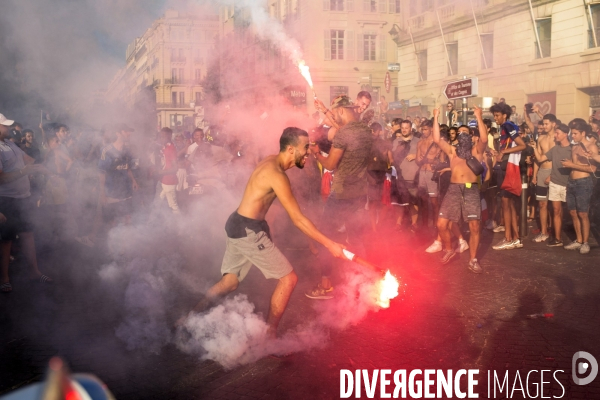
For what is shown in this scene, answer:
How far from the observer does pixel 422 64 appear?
2702 cm

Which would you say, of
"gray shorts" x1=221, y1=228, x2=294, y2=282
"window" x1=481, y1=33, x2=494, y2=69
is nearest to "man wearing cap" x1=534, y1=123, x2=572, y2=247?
"gray shorts" x1=221, y1=228, x2=294, y2=282

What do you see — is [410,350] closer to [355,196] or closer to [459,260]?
[355,196]

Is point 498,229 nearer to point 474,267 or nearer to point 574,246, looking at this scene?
point 574,246

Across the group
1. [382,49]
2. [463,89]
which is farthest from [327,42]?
[463,89]

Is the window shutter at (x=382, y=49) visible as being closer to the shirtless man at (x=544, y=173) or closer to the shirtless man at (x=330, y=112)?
the shirtless man at (x=544, y=173)

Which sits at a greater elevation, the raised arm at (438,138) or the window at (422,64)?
the window at (422,64)

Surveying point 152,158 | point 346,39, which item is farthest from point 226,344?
point 346,39

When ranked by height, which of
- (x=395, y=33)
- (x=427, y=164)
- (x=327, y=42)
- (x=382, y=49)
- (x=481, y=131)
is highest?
(x=395, y=33)

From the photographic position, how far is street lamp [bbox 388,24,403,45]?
28177mm

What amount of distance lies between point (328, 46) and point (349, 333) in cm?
2326

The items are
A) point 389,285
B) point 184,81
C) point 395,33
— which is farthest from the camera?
point 395,33

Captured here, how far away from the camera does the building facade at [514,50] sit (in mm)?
19188

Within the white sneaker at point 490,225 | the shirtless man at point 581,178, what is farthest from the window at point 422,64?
the shirtless man at point 581,178

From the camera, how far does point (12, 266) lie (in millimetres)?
7887
